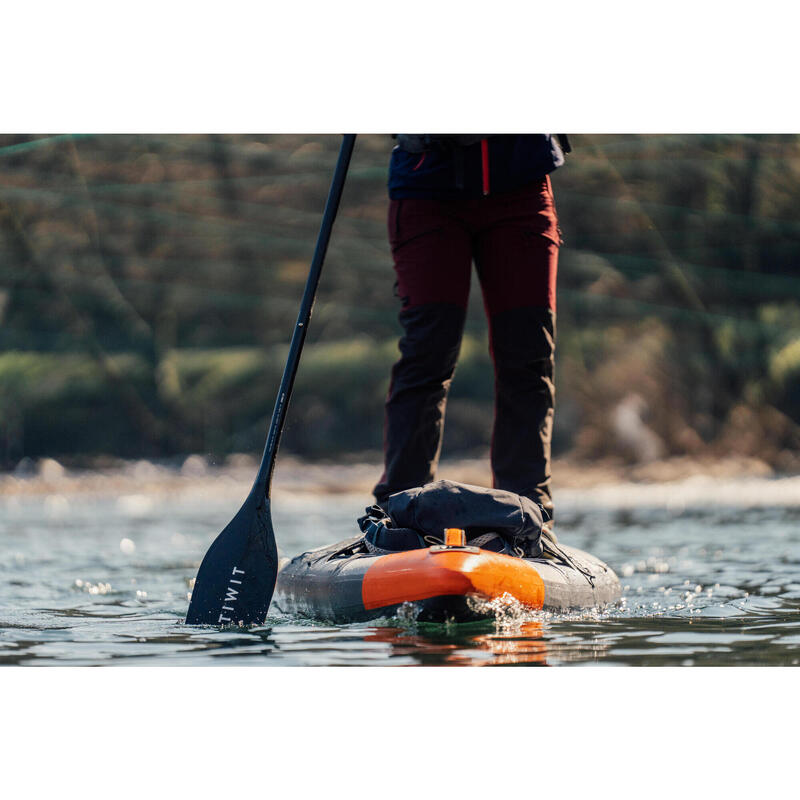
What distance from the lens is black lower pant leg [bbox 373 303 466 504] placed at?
369 centimetres

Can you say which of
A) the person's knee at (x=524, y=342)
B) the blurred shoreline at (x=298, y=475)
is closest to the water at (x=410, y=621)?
the person's knee at (x=524, y=342)

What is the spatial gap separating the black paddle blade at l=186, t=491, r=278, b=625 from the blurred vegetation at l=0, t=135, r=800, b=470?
8476 mm

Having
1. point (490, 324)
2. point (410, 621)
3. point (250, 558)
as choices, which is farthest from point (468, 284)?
point (410, 621)

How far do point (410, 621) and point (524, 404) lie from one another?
38.5 inches

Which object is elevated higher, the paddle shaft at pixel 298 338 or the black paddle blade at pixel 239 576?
the paddle shaft at pixel 298 338

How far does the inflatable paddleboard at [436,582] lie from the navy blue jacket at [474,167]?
1080 mm

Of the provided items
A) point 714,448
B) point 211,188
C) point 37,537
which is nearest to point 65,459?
point 211,188

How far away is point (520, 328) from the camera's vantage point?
3.78 meters

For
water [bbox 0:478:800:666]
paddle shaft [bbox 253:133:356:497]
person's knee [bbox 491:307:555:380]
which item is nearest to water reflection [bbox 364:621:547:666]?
water [bbox 0:478:800:666]

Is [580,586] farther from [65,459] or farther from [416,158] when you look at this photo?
[65,459]

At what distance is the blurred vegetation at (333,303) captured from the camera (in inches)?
485

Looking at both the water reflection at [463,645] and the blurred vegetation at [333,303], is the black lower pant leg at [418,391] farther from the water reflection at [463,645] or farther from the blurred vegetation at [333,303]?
the blurred vegetation at [333,303]
